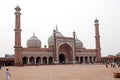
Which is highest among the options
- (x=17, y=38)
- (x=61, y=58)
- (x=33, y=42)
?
(x=17, y=38)

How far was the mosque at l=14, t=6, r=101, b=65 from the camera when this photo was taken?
1483 inches

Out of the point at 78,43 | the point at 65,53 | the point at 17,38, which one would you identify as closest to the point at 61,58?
the point at 65,53

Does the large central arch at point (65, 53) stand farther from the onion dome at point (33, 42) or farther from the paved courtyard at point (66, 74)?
the paved courtyard at point (66, 74)

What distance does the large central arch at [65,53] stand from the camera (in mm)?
45103

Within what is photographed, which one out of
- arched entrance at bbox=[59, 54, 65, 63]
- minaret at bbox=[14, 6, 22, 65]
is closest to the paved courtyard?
minaret at bbox=[14, 6, 22, 65]

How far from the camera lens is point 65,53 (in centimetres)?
4606

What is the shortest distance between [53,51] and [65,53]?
463 centimetres

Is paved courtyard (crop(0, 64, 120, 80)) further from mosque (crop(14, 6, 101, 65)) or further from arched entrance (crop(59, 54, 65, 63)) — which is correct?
arched entrance (crop(59, 54, 65, 63))

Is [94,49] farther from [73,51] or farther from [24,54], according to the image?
[24,54]

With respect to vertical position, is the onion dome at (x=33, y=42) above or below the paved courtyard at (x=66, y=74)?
above

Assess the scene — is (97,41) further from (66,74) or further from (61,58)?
(66,74)

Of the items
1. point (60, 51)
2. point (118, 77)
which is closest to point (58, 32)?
point (60, 51)

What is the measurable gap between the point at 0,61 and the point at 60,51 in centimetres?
1249

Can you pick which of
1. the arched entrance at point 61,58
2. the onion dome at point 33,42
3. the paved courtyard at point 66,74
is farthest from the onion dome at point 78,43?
the paved courtyard at point 66,74
